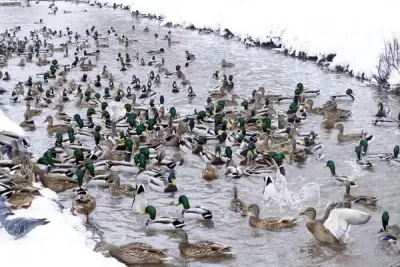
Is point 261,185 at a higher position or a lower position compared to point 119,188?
higher

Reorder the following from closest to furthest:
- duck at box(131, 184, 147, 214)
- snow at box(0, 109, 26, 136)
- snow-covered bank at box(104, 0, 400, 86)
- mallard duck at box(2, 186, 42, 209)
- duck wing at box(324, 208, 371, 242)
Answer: duck wing at box(324, 208, 371, 242), mallard duck at box(2, 186, 42, 209), duck at box(131, 184, 147, 214), snow at box(0, 109, 26, 136), snow-covered bank at box(104, 0, 400, 86)

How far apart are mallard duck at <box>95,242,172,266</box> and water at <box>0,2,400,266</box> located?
40cm

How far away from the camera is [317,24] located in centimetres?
3116

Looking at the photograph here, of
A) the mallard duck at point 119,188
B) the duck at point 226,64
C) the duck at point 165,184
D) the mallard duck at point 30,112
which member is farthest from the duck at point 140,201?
the duck at point 226,64

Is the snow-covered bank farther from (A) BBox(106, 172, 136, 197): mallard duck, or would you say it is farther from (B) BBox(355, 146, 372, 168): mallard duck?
(A) BBox(106, 172, 136, 197): mallard duck

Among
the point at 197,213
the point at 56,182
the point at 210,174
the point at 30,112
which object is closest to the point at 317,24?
the point at 30,112

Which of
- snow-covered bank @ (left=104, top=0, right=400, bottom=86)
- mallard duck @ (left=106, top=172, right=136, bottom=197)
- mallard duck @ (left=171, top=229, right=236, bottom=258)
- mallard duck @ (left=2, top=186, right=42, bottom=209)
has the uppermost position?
snow-covered bank @ (left=104, top=0, right=400, bottom=86)

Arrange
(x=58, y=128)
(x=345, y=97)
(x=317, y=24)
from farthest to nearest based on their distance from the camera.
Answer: (x=317, y=24) → (x=345, y=97) → (x=58, y=128)

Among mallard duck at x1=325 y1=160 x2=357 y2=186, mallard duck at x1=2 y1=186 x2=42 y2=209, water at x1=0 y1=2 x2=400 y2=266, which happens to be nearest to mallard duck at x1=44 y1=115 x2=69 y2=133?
water at x1=0 y1=2 x2=400 y2=266

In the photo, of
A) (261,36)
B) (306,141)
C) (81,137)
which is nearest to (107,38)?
(261,36)

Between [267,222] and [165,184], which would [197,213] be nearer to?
[267,222]

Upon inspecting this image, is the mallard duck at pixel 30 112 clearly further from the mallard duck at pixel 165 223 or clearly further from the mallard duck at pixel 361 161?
the mallard duck at pixel 361 161

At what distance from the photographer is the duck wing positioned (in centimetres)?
984

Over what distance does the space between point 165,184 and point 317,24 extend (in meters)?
20.5
